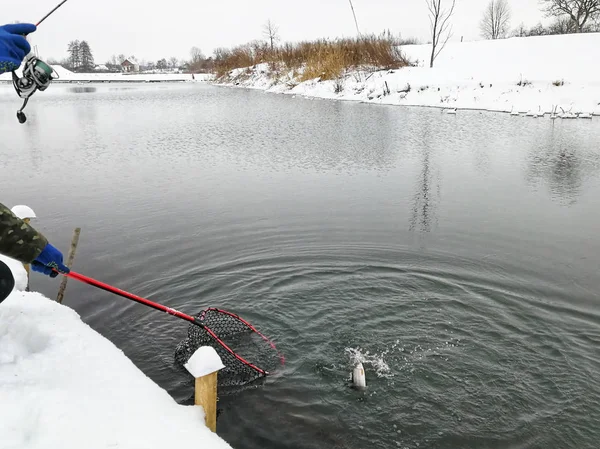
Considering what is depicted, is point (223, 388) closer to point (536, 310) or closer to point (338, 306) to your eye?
point (338, 306)

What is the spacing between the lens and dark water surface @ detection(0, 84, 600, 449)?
183 inches

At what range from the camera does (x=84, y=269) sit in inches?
299

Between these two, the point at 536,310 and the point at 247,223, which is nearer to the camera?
the point at 536,310

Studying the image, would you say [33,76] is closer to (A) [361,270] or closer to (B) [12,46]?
(B) [12,46]

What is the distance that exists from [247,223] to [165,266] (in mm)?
2318

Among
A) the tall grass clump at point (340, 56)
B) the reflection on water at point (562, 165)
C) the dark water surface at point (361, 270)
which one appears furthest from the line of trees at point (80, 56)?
the reflection on water at point (562, 165)

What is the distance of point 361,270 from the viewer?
25.0ft

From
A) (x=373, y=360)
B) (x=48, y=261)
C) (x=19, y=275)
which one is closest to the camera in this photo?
(x=48, y=261)

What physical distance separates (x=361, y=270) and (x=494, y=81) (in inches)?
1121

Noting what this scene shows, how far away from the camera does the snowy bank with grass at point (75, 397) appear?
2994 mm

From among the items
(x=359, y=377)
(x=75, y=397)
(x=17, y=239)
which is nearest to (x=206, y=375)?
(x=75, y=397)

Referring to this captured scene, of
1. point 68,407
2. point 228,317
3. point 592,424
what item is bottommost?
point 592,424

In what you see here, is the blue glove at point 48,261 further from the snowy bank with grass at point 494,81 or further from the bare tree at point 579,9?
the bare tree at point 579,9

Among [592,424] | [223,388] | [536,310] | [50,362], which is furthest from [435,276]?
[50,362]
